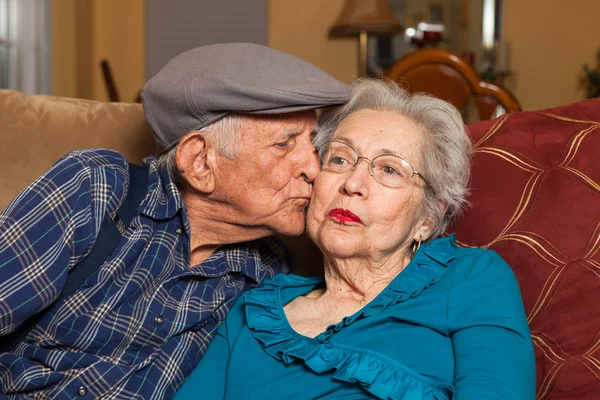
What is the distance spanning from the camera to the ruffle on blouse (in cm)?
130

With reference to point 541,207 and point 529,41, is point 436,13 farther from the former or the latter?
point 541,207

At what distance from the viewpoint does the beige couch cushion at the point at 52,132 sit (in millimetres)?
1857

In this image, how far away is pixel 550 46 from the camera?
19.7 feet

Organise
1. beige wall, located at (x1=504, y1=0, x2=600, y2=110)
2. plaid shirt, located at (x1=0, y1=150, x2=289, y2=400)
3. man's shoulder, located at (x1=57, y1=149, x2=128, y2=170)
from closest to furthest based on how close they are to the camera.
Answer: plaid shirt, located at (x1=0, y1=150, x2=289, y2=400)
man's shoulder, located at (x1=57, y1=149, x2=128, y2=170)
beige wall, located at (x1=504, y1=0, x2=600, y2=110)

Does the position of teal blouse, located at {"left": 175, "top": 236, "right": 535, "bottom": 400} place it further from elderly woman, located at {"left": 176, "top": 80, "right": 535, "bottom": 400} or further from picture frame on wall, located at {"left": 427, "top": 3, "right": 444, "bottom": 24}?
picture frame on wall, located at {"left": 427, "top": 3, "right": 444, "bottom": 24}

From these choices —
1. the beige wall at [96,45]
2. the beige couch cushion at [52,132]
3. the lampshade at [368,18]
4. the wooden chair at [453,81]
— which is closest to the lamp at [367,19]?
the lampshade at [368,18]

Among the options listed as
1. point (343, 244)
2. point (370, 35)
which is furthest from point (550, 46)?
point (343, 244)

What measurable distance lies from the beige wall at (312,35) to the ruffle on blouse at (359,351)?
15.4 feet

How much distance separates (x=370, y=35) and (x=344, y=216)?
4.60 meters

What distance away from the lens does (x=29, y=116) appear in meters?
1.89

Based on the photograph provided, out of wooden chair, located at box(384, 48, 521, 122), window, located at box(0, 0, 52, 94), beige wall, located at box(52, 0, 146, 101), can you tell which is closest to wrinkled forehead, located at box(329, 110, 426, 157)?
wooden chair, located at box(384, 48, 521, 122)

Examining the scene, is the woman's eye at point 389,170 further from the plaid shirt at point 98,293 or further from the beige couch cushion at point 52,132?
the beige couch cushion at point 52,132

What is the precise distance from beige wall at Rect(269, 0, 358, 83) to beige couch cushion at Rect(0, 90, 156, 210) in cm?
431

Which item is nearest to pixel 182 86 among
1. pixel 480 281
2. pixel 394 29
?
pixel 480 281
